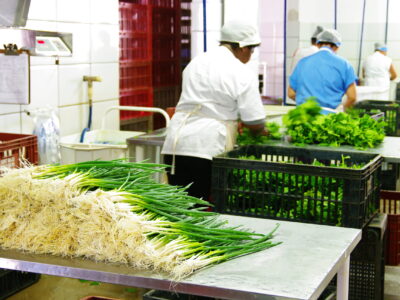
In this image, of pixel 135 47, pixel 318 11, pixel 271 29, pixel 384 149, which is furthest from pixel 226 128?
pixel 318 11

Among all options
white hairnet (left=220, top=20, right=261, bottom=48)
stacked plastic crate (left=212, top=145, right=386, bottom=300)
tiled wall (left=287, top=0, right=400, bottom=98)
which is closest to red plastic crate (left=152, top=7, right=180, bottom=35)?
tiled wall (left=287, top=0, right=400, bottom=98)

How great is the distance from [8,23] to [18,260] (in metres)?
1.43

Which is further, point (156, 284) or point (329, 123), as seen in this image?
Result: point (329, 123)

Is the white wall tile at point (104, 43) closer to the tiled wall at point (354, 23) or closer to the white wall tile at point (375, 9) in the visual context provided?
the tiled wall at point (354, 23)

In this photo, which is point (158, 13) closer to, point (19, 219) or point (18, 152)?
point (18, 152)

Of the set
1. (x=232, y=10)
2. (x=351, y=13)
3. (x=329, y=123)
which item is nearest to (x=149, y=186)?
(x=329, y=123)

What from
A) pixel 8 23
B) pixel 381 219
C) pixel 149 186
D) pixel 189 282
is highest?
pixel 8 23

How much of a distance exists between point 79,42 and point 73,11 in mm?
229

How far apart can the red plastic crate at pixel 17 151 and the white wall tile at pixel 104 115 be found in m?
1.74

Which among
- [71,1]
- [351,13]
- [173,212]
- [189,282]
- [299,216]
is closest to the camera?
[189,282]

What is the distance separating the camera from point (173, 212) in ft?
6.42

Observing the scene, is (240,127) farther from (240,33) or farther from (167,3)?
(167,3)

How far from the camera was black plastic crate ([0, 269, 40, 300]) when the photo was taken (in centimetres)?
335

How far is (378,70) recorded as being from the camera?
8.66m
